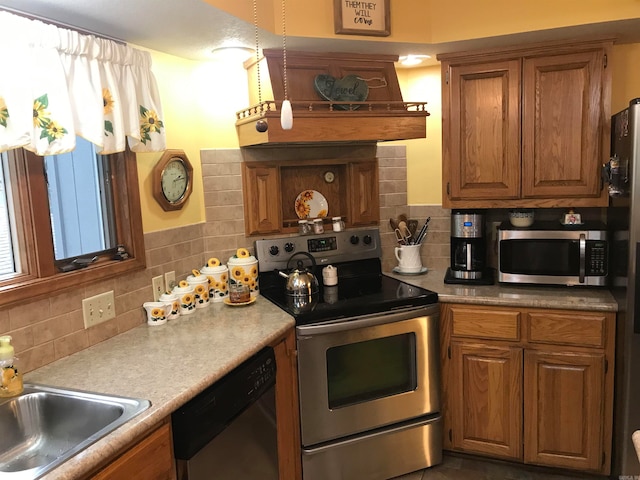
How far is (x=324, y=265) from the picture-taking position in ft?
9.67

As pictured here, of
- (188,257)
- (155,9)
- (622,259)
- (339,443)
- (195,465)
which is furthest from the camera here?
(188,257)

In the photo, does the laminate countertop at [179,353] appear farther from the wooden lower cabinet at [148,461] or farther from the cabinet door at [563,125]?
the cabinet door at [563,125]

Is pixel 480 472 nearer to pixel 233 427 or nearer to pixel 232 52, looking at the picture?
pixel 233 427

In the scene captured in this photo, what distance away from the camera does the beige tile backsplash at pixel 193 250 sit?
5.95 ft

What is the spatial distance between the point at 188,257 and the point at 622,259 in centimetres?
Result: 200

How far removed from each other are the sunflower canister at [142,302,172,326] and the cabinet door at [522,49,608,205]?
6.05 feet

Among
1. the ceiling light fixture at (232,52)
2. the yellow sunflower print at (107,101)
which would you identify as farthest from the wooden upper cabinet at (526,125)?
the yellow sunflower print at (107,101)

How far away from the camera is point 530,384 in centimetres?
251

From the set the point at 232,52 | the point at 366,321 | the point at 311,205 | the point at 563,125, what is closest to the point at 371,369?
the point at 366,321

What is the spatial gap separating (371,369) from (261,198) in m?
1.06

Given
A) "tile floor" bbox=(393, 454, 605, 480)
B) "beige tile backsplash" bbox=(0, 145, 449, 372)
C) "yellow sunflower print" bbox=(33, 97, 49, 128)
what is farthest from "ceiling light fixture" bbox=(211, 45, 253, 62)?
"tile floor" bbox=(393, 454, 605, 480)

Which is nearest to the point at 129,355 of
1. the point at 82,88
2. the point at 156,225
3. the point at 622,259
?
the point at 156,225

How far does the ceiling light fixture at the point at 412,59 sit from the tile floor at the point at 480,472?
213 cm

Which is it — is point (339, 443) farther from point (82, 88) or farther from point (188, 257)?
point (82, 88)
